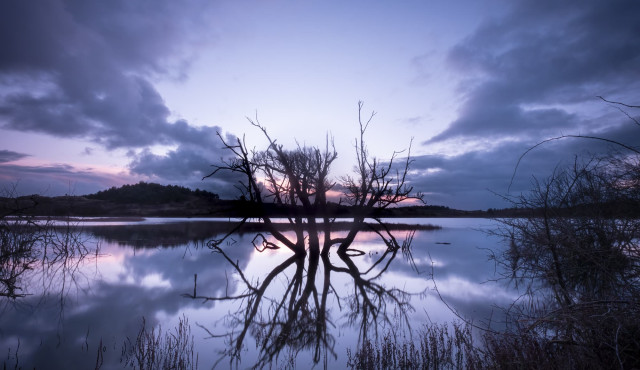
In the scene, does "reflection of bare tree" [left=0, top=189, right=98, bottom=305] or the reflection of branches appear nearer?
the reflection of branches

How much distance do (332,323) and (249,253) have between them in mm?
13722

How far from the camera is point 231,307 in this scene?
8633mm

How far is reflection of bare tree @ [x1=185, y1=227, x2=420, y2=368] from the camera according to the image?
5.90 m

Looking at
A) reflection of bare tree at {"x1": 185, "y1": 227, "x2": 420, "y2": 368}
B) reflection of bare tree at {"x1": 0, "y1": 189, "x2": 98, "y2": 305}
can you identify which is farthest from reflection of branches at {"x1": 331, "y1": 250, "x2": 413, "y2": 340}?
reflection of bare tree at {"x1": 0, "y1": 189, "x2": 98, "y2": 305}

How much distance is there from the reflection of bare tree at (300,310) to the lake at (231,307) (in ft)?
0.09

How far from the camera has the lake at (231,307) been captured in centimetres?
558

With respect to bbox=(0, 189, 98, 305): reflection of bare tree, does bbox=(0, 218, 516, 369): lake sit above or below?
below

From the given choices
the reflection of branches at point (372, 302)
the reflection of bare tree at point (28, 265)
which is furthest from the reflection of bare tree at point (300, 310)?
the reflection of bare tree at point (28, 265)

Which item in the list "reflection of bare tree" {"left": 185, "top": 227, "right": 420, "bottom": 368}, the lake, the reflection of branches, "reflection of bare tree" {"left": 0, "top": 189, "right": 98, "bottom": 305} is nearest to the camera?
the lake

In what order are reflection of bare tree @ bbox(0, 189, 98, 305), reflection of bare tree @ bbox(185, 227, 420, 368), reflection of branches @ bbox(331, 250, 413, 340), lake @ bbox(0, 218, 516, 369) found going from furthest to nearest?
reflection of bare tree @ bbox(0, 189, 98, 305)
reflection of branches @ bbox(331, 250, 413, 340)
reflection of bare tree @ bbox(185, 227, 420, 368)
lake @ bbox(0, 218, 516, 369)

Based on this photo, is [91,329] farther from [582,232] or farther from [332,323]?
[582,232]

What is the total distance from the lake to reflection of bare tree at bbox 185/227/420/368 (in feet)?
0.09

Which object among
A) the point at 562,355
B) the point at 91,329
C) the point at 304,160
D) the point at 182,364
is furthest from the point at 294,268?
the point at 562,355

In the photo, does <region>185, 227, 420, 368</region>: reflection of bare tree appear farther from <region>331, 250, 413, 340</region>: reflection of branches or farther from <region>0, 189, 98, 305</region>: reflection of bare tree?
<region>0, 189, 98, 305</region>: reflection of bare tree
